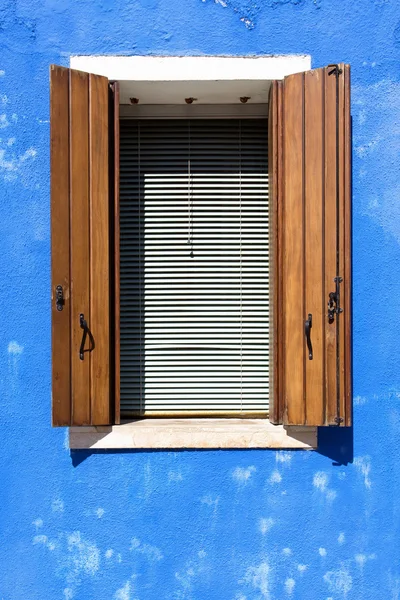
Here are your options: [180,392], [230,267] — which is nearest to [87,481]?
[180,392]

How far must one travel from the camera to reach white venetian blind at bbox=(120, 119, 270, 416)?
3396 millimetres

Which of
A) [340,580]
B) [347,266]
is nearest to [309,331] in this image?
[347,266]

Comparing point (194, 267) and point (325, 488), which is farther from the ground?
point (194, 267)

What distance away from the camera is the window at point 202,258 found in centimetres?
297

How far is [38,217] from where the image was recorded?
10.5 feet

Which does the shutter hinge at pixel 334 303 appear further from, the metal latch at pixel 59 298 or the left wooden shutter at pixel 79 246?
the metal latch at pixel 59 298

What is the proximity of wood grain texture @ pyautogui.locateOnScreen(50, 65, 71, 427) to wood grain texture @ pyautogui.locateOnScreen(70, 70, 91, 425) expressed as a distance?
0.03 m

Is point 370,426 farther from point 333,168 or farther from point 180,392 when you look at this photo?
point 333,168

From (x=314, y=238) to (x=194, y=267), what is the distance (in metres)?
0.74

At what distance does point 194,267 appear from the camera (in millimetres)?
3408

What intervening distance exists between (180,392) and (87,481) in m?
0.69

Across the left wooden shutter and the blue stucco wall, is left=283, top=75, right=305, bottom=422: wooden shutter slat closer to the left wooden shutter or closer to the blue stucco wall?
the blue stucco wall

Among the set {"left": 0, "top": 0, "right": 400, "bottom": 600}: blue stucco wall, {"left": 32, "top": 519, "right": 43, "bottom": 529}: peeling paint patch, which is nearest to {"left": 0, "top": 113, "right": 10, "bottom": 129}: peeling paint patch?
{"left": 0, "top": 0, "right": 400, "bottom": 600}: blue stucco wall

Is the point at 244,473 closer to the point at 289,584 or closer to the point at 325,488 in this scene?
the point at 325,488
